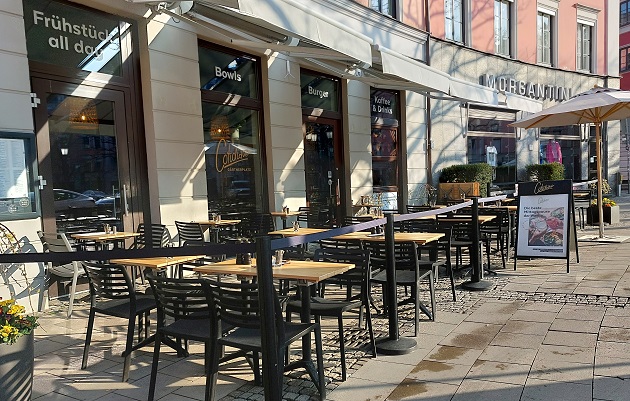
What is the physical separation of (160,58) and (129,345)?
4.72m

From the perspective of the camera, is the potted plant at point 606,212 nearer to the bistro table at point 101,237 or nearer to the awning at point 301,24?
the awning at point 301,24

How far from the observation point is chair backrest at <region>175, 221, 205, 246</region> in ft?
21.1

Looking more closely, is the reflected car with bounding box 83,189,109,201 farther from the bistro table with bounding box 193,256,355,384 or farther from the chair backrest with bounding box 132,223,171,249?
the bistro table with bounding box 193,256,355,384

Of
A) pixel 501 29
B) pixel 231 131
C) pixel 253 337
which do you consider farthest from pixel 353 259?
pixel 501 29

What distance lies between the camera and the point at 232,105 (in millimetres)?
8453

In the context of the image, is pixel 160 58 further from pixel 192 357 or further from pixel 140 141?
pixel 192 357

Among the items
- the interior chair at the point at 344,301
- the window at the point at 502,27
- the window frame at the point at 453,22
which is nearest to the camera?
the interior chair at the point at 344,301

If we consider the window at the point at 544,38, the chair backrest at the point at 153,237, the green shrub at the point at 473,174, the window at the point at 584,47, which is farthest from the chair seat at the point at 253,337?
the window at the point at 584,47

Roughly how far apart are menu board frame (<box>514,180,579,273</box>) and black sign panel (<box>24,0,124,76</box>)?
19.4 feet

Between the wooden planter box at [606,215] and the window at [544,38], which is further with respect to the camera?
the window at [544,38]

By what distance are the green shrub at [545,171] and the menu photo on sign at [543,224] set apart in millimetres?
9485

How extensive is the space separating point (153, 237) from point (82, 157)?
137 cm

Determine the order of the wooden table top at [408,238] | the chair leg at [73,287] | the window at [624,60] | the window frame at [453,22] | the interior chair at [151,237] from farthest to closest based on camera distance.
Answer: the window at [624,60]
the window frame at [453,22]
the interior chair at [151,237]
the chair leg at [73,287]
the wooden table top at [408,238]

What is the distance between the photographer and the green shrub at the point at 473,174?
13.0 metres
